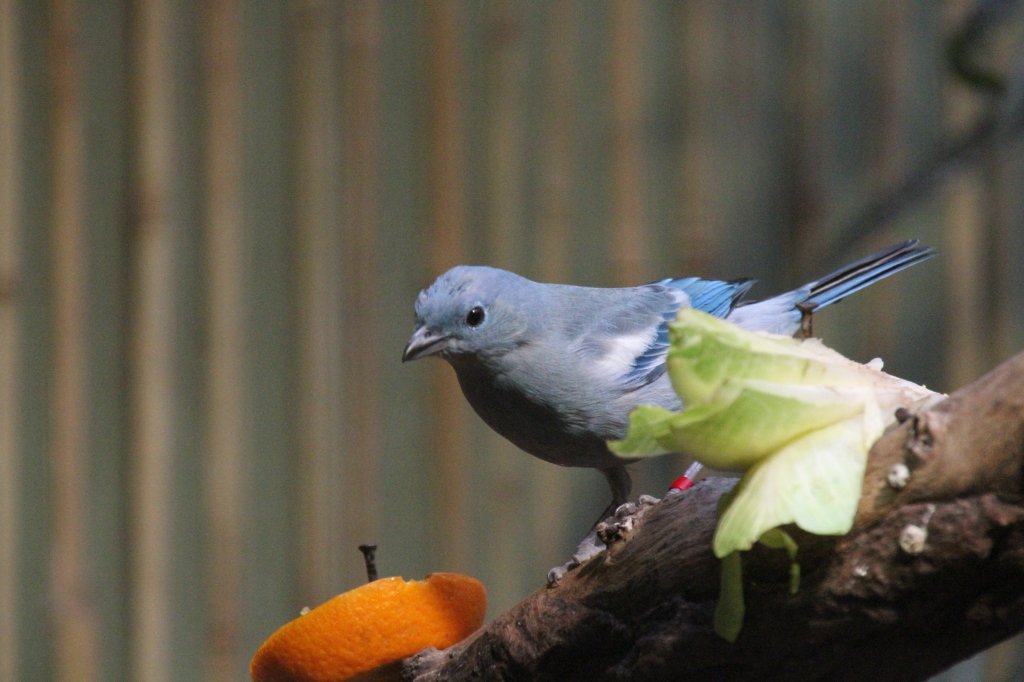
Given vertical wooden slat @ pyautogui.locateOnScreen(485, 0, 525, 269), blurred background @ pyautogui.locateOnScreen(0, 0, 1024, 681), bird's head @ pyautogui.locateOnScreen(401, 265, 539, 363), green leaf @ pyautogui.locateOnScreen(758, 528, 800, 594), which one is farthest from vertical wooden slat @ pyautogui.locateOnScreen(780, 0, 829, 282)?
green leaf @ pyautogui.locateOnScreen(758, 528, 800, 594)

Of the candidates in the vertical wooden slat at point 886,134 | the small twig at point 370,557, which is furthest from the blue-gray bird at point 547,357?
the vertical wooden slat at point 886,134

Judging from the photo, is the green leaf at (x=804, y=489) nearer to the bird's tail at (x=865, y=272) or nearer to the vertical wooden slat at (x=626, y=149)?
the bird's tail at (x=865, y=272)

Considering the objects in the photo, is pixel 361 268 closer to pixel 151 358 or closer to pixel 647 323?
pixel 151 358

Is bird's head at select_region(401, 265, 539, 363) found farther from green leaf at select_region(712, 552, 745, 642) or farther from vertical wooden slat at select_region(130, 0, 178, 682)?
vertical wooden slat at select_region(130, 0, 178, 682)

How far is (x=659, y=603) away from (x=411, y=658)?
0.37 meters

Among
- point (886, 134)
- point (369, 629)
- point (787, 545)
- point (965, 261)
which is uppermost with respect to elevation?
point (886, 134)

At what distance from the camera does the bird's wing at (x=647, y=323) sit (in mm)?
1453

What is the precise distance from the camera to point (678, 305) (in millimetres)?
1615

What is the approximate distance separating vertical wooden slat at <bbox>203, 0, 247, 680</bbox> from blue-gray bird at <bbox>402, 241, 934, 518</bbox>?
883mm

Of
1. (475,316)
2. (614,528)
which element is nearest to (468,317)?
(475,316)

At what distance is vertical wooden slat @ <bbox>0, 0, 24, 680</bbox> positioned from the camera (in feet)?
6.83

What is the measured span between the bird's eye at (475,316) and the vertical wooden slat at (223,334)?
95 cm

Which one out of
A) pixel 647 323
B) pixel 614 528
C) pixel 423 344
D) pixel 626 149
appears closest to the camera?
pixel 614 528

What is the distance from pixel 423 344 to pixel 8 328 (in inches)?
44.0
